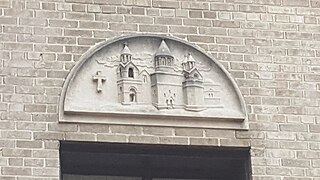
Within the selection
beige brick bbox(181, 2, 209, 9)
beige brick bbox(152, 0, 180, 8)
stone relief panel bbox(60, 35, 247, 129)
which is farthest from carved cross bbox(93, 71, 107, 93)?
beige brick bbox(181, 2, 209, 9)

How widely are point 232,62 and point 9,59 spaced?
2.61 metres

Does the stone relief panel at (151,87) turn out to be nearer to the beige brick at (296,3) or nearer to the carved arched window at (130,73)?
the carved arched window at (130,73)

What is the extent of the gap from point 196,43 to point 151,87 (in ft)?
2.64

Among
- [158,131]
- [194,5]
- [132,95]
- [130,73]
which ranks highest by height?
[194,5]

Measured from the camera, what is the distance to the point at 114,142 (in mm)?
10359

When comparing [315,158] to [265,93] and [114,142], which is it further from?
[114,142]

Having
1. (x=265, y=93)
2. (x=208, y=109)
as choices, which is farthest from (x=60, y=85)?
(x=265, y=93)

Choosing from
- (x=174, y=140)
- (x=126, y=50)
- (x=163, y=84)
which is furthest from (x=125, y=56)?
(x=174, y=140)

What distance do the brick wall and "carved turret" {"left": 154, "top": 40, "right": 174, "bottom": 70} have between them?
1.05ft

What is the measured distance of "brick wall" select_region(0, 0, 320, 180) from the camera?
1026 cm

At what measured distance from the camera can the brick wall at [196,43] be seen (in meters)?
10.3

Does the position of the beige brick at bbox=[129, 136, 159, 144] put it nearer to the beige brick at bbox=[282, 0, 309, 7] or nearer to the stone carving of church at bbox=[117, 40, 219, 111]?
the stone carving of church at bbox=[117, 40, 219, 111]

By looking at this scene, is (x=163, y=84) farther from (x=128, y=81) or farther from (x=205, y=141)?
(x=205, y=141)

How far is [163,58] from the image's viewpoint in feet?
35.2
